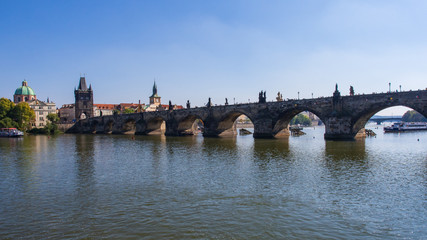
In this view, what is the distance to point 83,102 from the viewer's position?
138 meters

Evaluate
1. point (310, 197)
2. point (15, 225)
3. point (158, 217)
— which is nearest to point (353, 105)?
point (310, 197)

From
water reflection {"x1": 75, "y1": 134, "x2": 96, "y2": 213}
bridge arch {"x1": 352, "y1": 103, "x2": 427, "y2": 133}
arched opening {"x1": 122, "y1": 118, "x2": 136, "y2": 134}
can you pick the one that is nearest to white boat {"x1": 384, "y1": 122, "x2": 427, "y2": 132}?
bridge arch {"x1": 352, "y1": 103, "x2": 427, "y2": 133}

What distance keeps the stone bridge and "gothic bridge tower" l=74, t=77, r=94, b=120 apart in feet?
Result: 192

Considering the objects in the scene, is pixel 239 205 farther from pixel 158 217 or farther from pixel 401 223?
pixel 401 223

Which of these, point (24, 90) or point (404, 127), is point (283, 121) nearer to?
point (404, 127)

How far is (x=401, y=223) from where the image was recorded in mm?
11844

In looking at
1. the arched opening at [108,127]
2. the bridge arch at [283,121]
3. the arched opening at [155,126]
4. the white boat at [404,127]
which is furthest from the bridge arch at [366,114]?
the arched opening at [108,127]

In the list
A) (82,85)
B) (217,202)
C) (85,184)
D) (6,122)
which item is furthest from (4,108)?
(217,202)

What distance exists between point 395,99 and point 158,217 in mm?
39147

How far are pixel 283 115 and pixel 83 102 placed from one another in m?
108

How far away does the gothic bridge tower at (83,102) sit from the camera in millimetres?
136750

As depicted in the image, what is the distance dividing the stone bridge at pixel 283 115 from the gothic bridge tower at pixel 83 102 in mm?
58405

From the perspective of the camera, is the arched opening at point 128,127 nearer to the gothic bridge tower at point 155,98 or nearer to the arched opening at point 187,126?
the arched opening at point 187,126

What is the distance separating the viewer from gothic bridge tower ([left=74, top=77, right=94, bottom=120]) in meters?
137
